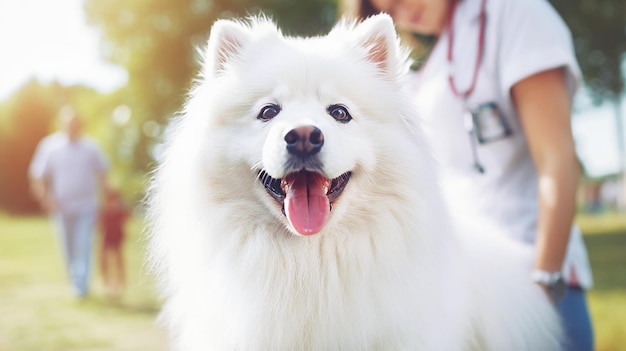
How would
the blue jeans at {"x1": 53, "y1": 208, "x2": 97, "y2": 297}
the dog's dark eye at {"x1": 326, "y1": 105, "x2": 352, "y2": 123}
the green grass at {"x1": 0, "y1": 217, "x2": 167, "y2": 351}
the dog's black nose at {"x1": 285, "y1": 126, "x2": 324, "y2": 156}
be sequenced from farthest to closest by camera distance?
the blue jeans at {"x1": 53, "y1": 208, "x2": 97, "y2": 297} → the green grass at {"x1": 0, "y1": 217, "x2": 167, "y2": 351} → the dog's dark eye at {"x1": 326, "y1": 105, "x2": 352, "y2": 123} → the dog's black nose at {"x1": 285, "y1": 126, "x2": 324, "y2": 156}

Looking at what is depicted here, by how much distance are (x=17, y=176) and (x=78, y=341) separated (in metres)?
46.1

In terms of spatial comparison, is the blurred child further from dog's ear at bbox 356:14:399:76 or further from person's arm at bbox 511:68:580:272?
person's arm at bbox 511:68:580:272

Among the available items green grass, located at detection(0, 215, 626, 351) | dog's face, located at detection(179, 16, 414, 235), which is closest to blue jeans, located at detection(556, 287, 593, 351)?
dog's face, located at detection(179, 16, 414, 235)

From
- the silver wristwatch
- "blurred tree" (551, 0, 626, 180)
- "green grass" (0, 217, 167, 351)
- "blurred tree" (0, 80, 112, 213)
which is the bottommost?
the silver wristwatch

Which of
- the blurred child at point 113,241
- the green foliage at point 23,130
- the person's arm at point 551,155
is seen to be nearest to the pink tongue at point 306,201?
the person's arm at point 551,155

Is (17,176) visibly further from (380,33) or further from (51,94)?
(380,33)

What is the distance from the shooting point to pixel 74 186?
33.4 feet

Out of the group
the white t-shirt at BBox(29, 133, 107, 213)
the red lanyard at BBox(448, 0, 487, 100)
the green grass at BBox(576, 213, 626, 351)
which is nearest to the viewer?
the red lanyard at BBox(448, 0, 487, 100)

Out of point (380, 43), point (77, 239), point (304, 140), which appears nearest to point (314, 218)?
point (304, 140)

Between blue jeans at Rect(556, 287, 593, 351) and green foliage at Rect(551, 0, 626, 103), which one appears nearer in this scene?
blue jeans at Rect(556, 287, 593, 351)

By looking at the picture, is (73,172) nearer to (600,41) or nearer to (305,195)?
(305,195)

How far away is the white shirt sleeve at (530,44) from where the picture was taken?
9.69ft

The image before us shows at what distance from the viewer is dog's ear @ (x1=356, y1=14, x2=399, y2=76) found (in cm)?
285

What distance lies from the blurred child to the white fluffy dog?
8537 mm
